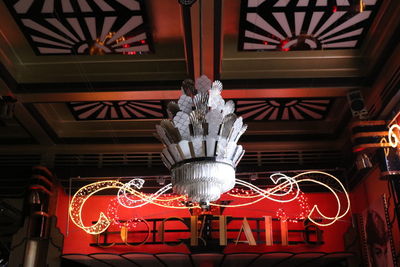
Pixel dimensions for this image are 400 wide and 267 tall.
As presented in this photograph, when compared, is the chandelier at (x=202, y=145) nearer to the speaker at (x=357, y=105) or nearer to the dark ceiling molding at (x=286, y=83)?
the dark ceiling molding at (x=286, y=83)

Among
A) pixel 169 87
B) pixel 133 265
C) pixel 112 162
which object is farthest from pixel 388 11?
pixel 133 265

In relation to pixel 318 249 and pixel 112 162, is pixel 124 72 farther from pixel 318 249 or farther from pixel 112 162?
pixel 318 249

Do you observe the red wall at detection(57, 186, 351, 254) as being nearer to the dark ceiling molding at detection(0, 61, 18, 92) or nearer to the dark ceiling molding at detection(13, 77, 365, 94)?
the dark ceiling molding at detection(13, 77, 365, 94)

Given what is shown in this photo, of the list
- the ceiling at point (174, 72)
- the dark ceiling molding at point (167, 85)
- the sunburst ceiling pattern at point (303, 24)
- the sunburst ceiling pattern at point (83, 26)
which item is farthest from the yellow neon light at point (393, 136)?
the sunburst ceiling pattern at point (83, 26)

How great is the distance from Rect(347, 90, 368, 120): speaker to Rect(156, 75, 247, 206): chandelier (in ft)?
11.7

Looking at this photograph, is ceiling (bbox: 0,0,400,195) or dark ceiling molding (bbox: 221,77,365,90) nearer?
ceiling (bbox: 0,0,400,195)

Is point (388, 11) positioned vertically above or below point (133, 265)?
above

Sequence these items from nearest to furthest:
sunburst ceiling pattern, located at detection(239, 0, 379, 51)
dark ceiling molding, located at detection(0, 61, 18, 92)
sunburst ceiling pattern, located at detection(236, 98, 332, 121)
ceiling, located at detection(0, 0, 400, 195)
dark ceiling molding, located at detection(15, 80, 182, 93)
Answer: sunburst ceiling pattern, located at detection(239, 0, 379, 51) → ceiling, located at detection(0, 0, 400, 195) → dark ceiling molding, located at detection(0, 61, 18, 92) → dark ceiling molding, located at detection(15, 80, 182, 93) → sunburst ceiling pattern, located at detection(236, 98, 332, 121)

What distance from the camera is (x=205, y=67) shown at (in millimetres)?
6219

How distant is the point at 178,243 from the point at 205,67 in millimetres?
3387

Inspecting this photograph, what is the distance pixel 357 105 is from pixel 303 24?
4.96 feet

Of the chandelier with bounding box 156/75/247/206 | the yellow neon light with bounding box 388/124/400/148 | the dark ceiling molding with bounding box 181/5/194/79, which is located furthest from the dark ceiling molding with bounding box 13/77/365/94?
the chandelier with bounding box 156/75/247/206

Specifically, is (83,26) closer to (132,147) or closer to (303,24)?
(303,24)

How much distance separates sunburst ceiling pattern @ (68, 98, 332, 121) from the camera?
7.66m
